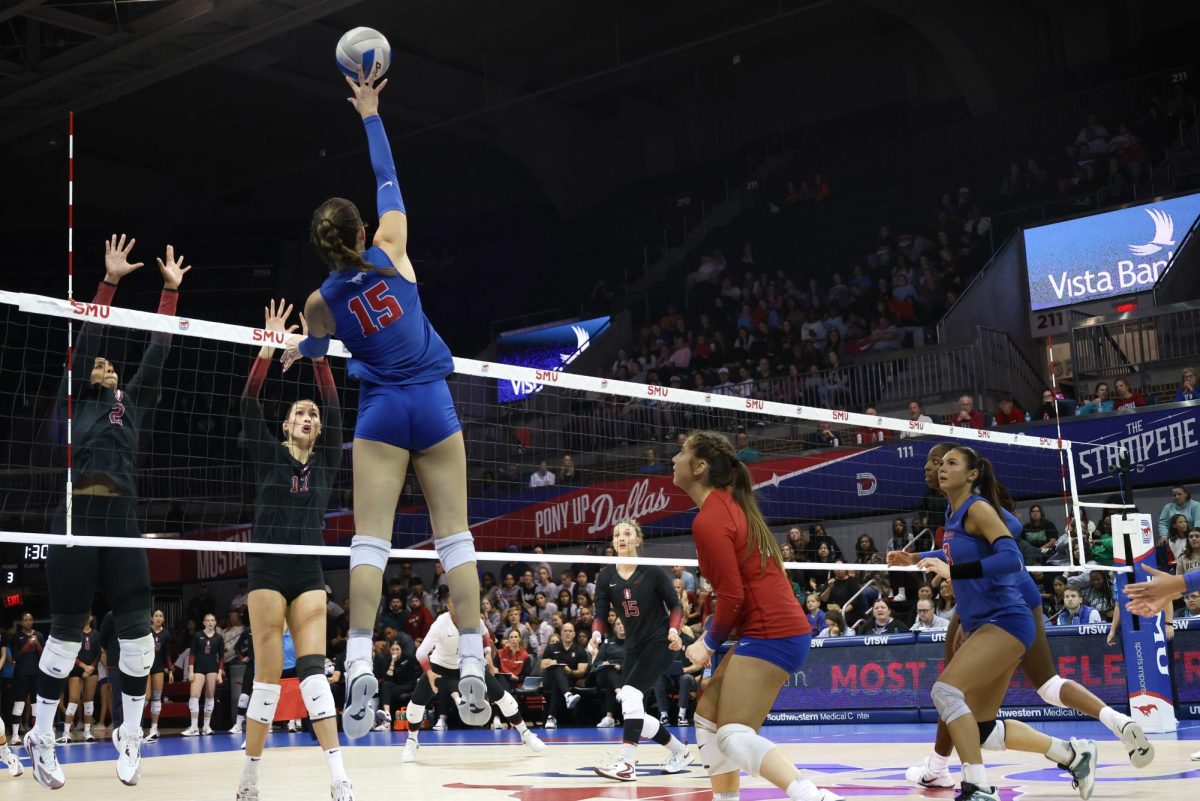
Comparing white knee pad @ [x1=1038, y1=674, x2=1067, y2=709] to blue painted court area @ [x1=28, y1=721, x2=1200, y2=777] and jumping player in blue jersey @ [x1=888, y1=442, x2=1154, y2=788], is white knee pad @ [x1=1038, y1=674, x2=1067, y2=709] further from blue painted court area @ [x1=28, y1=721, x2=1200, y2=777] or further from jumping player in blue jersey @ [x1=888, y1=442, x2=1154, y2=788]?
blue painted court area @ [x1=28, y1=721, x2=1200, y2=777]

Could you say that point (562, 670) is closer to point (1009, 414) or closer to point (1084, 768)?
point (1009, 414)

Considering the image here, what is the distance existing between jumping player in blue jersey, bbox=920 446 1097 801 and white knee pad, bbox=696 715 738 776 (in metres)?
1.25

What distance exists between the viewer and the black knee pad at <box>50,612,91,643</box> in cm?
723

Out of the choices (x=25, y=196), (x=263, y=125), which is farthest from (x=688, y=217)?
(x=25, y=196)

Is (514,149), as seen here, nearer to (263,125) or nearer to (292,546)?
(263,125)

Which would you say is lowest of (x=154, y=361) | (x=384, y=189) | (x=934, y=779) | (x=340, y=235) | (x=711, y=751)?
(x=934, y=779)

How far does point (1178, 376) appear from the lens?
17.8 metres

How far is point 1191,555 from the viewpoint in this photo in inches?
517

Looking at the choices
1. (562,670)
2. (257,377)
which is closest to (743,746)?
(257,377)

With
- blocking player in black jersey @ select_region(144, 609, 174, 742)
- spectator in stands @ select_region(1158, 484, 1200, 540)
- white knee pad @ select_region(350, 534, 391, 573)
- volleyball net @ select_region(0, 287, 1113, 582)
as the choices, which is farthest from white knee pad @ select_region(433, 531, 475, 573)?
blocking player in black jersey @ select_region(144, 609, 174, 742)

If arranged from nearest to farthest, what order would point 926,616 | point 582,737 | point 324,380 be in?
point 324,380
point 582,737
point 926,616

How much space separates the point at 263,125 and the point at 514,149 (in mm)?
5966

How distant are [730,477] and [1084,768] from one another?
2484 mm

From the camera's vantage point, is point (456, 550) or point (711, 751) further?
point (711, 751)
